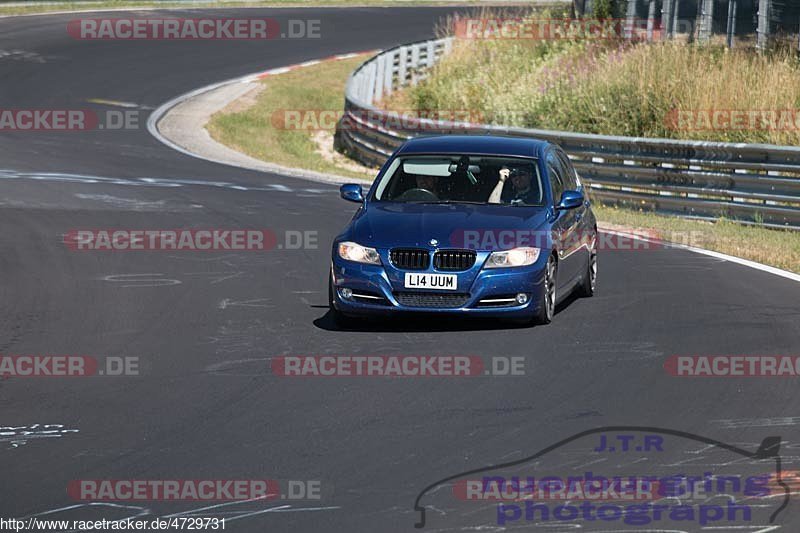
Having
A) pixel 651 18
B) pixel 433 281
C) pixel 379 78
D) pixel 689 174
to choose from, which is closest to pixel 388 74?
pixel 379 78

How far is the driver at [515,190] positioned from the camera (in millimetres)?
12711

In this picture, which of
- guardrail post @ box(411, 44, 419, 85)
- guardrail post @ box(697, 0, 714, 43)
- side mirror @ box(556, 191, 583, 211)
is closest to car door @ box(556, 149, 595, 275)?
side mirror @ box(556, 191, 583, 211)

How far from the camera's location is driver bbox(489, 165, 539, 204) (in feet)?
41.7

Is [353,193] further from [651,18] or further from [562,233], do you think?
[651,18]

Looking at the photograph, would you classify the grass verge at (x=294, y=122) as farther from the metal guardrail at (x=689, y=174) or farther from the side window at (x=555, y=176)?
the side window at (x=555, y=176)

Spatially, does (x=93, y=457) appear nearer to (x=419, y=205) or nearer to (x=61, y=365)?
(x=61, y=365)

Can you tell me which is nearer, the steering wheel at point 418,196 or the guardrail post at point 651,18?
the steering wheel at point 418,196

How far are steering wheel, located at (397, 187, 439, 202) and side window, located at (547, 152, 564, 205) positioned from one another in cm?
107

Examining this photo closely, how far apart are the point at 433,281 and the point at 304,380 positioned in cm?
199

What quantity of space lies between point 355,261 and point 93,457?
4.31m

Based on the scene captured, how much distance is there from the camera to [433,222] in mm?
11945

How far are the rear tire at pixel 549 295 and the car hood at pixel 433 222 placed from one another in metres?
0.35

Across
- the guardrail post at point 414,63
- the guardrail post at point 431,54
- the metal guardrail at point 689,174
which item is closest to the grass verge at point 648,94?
the metal guardrail at point 689,174

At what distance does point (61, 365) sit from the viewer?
1035 cm
